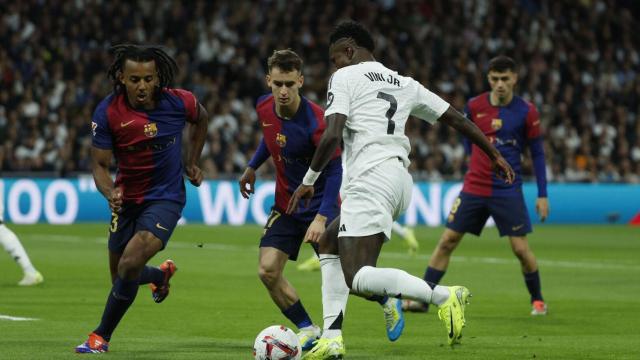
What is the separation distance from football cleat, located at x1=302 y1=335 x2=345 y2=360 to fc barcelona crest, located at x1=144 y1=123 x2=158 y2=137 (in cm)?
197

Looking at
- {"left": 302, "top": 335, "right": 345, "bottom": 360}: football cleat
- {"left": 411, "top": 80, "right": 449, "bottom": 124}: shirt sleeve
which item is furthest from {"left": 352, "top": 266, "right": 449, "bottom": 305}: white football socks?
{"left": 411, "top": 80, "right": 449, "bottom": 124}: shirt sleeve

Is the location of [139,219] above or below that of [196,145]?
below

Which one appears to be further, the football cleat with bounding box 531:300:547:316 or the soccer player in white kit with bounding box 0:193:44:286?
the soccer player in white kit with bounding box 0:193:44:286

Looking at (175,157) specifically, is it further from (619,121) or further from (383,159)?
(619,121)

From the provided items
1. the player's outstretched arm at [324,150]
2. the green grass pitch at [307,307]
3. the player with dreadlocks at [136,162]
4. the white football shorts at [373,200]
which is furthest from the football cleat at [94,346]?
the white football shorts at [373,200]

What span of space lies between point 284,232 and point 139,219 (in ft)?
3.56

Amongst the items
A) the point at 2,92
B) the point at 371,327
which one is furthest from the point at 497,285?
the point at 2,92

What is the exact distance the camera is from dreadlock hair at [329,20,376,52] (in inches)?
327

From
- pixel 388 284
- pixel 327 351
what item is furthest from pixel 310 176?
pixel 327 351

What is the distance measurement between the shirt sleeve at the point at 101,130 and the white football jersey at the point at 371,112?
1727mm

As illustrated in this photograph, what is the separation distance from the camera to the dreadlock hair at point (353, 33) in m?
8.31

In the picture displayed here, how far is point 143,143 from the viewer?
29.6ft

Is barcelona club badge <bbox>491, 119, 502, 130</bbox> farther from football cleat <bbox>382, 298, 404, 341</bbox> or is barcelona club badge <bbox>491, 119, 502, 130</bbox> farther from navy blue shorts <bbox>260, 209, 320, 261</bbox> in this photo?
football cleat <bbox>382, 298, 404, 341</bbox>

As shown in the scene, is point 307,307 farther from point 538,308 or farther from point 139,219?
point 139,219
